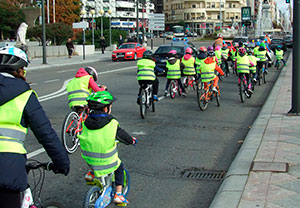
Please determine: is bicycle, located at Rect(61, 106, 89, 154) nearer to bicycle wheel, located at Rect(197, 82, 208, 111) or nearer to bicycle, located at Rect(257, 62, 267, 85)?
bicycle wheel, located at Rect(197, 82, 208, 111)

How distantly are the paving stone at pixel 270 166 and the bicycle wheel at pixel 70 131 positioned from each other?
10.7ft

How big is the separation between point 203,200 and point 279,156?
6.11 feet

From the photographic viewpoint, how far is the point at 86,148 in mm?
4902

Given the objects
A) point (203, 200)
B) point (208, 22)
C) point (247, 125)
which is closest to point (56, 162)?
point (203, 200)

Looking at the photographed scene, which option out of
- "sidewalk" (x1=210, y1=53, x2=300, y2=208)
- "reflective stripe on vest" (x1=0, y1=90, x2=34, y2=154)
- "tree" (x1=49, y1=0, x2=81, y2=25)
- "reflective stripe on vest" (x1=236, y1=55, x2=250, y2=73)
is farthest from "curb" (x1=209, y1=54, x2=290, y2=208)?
"tree" (x1=49, y1=0, x2=81, y2=25)

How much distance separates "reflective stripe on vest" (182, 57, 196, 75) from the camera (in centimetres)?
1589

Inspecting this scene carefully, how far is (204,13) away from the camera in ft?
470

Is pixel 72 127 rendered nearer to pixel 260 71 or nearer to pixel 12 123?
pixel 12 123

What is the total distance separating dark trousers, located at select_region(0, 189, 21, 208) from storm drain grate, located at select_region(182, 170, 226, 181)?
408cm

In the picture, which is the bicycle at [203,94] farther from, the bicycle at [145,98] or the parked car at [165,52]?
the parked car at [165,52]

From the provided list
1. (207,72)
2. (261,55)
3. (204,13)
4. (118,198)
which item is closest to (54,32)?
(261,55)

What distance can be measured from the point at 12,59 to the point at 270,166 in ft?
14.4

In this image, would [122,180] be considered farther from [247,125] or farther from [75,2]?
[75,2]

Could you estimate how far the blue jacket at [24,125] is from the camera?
3.00 meters
